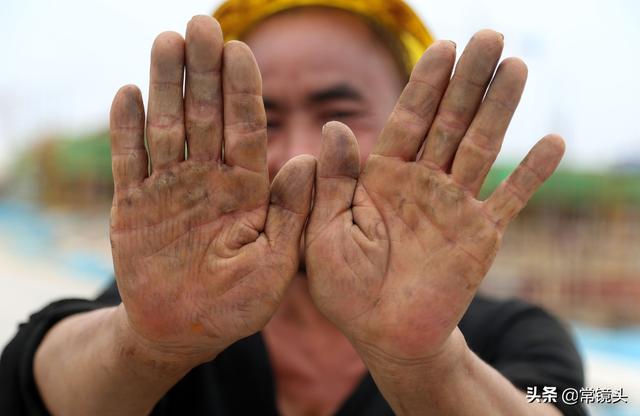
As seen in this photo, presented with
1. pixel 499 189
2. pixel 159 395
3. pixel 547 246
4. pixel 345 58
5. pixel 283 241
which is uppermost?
pixel 547 246

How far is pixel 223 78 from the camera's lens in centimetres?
81

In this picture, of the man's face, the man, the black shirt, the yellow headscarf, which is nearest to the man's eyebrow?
the man's face

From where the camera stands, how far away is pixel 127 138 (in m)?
0.82

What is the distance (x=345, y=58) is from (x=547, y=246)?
193 inches

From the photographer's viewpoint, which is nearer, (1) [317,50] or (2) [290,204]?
(2) [290,204]

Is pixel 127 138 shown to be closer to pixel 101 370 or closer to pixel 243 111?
pixel 243 111

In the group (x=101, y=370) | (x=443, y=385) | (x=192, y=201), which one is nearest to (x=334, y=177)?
(x=192, y=201)

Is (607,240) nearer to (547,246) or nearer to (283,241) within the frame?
(547,246)

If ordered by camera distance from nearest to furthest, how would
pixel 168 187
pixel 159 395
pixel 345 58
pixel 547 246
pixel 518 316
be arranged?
1. pixel 168 187
2. pixel 159 395
3. pixel 345 58
4. pixel 518 316
5. pixel 547 246

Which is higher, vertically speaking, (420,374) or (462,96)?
(462,96)

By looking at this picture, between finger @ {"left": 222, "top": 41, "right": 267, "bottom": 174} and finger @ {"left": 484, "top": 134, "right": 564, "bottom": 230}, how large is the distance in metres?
0.30

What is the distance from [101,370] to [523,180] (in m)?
0.63

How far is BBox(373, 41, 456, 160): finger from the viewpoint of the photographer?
836mm

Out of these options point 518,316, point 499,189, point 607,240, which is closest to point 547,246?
point 607,240
